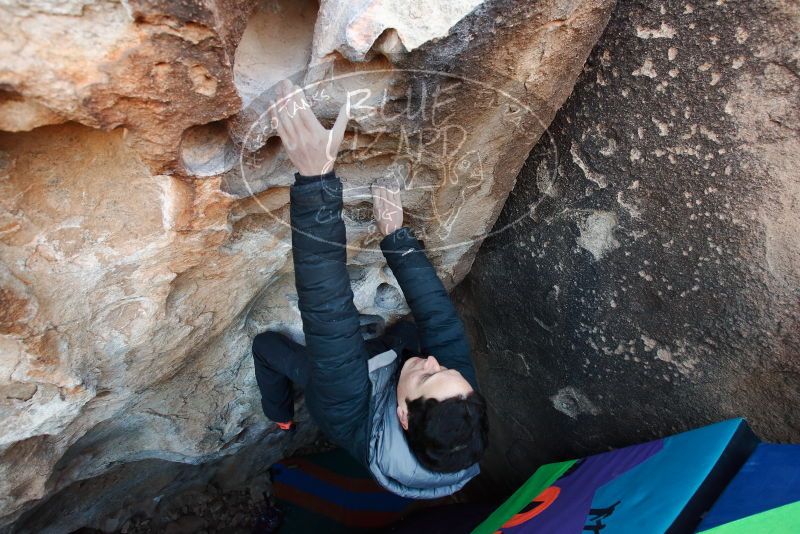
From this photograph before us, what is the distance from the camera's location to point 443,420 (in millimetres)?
880

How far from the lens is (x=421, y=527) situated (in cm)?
175

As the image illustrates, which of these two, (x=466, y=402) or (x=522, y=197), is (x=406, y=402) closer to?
(x=466, y=402)

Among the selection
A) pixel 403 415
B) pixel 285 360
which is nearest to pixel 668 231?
pixel 403 415

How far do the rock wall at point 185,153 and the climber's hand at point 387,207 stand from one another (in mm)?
29

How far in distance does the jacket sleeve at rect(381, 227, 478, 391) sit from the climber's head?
117 mm

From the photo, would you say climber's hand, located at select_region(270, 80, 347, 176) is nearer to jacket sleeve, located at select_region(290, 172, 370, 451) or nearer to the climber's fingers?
jacket sleeve, located at select_region(290, 172, 370, 451)

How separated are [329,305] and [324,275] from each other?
49 millimetres

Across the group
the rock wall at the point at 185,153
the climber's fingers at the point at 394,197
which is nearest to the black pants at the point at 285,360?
the rock wall at the point at 185,153

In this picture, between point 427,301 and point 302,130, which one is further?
point 427,301

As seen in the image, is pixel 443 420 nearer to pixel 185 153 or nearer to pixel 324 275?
pixel 324 275

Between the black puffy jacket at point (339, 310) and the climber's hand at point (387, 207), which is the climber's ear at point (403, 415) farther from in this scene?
the climber's hand at point (387, 207)

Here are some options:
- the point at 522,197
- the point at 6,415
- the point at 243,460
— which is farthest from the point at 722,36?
the point at 243,460

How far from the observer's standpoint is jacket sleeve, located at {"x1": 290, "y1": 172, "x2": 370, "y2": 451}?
0.78 meters

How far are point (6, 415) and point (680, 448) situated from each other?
3.66ft
